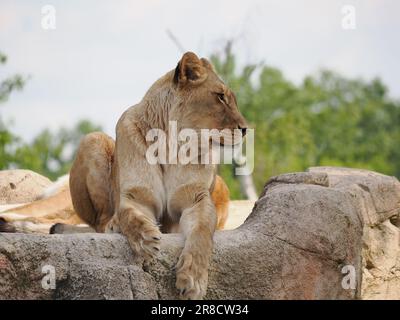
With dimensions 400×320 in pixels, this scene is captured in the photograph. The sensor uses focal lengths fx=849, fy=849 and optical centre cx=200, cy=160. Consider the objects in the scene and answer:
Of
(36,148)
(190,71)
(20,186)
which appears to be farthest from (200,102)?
(36,148)

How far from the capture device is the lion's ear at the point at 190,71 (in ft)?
20.6

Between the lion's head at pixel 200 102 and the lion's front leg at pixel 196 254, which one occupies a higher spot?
the lion's head at pixel 200 102

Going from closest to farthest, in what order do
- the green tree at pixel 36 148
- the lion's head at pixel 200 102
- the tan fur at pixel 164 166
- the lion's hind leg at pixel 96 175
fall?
the tan fur at pixel 164 166 < the lion's head at pixel 200 102 < the lion's hind leg at pixel 96 175 < the green tree at pixel 36 148

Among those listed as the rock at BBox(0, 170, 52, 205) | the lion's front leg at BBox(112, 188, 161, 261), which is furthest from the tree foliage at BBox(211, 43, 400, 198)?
the lion's front leg at BBox(112, 188, 161, 261)

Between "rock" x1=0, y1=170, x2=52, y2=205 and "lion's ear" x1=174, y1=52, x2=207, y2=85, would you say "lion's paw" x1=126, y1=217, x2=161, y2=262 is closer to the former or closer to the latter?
"lion's ear" x1=174, y1=52, x2=207, y2=85

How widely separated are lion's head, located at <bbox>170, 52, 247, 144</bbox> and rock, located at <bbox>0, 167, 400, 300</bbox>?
63 centimetres

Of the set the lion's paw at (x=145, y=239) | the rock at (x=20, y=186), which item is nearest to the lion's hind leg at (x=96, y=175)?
the lion's paw at (x=145, y=239)

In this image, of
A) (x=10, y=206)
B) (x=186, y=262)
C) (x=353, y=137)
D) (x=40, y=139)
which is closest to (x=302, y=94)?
(x=353, y=137)

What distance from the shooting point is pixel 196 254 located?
17.2ft

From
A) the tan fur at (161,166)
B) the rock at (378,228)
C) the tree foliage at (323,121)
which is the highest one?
the tan fur at (161,166)

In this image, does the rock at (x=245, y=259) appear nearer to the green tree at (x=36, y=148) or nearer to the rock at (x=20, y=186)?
the rock at (x=20, y=186)

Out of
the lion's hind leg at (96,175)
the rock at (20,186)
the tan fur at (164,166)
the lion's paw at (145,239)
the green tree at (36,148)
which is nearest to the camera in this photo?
the lion's paw at (145,239)

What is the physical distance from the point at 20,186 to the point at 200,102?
12.1ft

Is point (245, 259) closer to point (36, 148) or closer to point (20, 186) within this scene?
point (20, 186)
